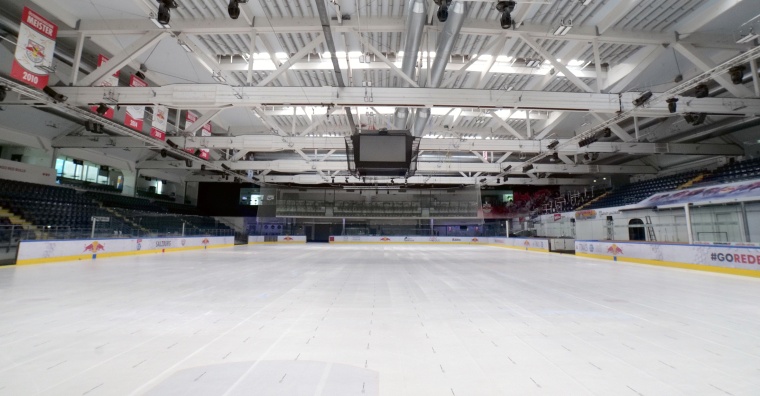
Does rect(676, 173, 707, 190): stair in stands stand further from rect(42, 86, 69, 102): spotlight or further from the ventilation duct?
rect(42, 86, 69, 102): spotlight

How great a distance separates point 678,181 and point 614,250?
936 centimetres

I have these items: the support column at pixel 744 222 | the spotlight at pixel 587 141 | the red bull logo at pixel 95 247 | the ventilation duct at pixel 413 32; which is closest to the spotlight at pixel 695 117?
the spotlight at pixel 587 141

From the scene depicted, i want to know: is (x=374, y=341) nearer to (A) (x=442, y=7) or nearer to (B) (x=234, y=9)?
(A) (x=442, y=7)

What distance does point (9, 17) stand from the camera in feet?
27.0

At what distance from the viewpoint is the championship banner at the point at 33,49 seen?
22.2 ft

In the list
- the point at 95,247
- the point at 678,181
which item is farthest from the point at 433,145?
the point at 678,181

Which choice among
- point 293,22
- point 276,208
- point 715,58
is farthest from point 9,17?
point 276,208

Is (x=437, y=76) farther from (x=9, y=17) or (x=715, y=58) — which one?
(x=9, y=17)

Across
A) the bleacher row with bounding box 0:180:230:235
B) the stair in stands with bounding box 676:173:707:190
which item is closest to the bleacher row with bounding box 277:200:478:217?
the bleacher row with bounding box 0:180:230:235

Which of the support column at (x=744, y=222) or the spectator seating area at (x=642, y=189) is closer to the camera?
the support column at (x=744, y=222)

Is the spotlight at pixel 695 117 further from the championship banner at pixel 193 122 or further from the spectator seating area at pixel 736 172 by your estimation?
the championship banner at pixel 193 122

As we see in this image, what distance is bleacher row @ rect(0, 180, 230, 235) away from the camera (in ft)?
48.0

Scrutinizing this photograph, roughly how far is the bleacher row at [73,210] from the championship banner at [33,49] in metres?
6.41

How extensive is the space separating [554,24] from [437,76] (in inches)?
115
